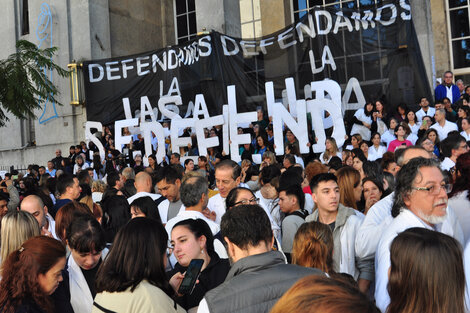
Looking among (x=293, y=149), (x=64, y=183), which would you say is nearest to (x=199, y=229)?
(x=64, y=183)

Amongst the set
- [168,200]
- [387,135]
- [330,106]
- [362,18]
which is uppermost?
[362,18]

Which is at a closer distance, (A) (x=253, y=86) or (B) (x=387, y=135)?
(B) (x=387, y=135)

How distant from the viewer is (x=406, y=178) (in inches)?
147

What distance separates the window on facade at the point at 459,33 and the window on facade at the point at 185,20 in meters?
10.9

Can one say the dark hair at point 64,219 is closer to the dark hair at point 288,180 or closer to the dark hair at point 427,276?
the dark hair at point 288,180

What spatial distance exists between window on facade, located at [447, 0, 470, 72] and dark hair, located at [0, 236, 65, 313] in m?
16.5

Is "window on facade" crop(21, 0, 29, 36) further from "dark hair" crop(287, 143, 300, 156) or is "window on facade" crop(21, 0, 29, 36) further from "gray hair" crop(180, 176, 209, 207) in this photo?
"gray hair" crop(180, 176, 209, 207)

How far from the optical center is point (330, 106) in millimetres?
12961

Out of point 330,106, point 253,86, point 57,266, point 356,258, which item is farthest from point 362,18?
point 57,266

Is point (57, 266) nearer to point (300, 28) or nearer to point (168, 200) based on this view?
point (168, 200)

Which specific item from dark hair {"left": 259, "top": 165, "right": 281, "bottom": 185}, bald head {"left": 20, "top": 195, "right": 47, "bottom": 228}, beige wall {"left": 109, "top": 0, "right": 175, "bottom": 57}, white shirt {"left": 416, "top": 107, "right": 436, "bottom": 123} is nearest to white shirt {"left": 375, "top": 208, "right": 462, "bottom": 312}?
bald head {"left": 20, "top": 195, "right": 47, "bottom": 228}

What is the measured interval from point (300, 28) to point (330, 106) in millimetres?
2389

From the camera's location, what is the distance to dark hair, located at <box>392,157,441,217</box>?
12.1 feet

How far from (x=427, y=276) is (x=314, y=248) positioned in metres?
1.20
